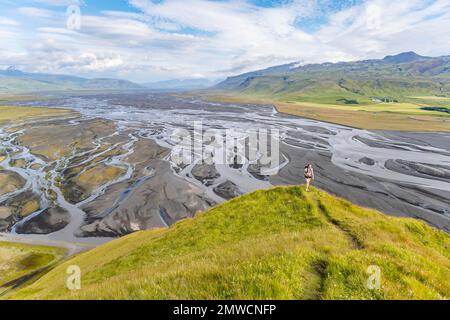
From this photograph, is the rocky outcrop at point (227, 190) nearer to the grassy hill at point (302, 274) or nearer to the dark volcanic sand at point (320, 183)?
the dark volcanic sand at point (320, 183)

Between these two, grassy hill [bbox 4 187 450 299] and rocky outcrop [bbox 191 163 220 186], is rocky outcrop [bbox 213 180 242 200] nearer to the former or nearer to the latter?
rocky outcrop [bbox 191 163 220 186]

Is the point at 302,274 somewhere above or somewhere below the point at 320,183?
above

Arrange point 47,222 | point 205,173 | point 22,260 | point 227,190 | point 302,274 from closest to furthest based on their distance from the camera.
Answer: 1. point 302,274
2. point 22,260
3. point 47,222
4. point 227,190
5. point 205,173

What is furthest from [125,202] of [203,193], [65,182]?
[65,182]

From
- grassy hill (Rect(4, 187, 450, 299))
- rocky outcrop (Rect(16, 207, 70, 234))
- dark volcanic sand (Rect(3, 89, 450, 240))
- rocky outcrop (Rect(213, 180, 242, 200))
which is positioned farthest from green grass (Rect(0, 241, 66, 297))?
grassy hill (Rect(4, 187, 450, 299))

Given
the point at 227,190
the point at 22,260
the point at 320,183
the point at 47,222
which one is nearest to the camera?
the point at 22,260

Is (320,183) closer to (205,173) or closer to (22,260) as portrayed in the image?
(205,173)

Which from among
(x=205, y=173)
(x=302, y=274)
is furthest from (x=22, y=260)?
(x=302, y=274)

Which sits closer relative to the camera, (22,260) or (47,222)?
(22,260)
